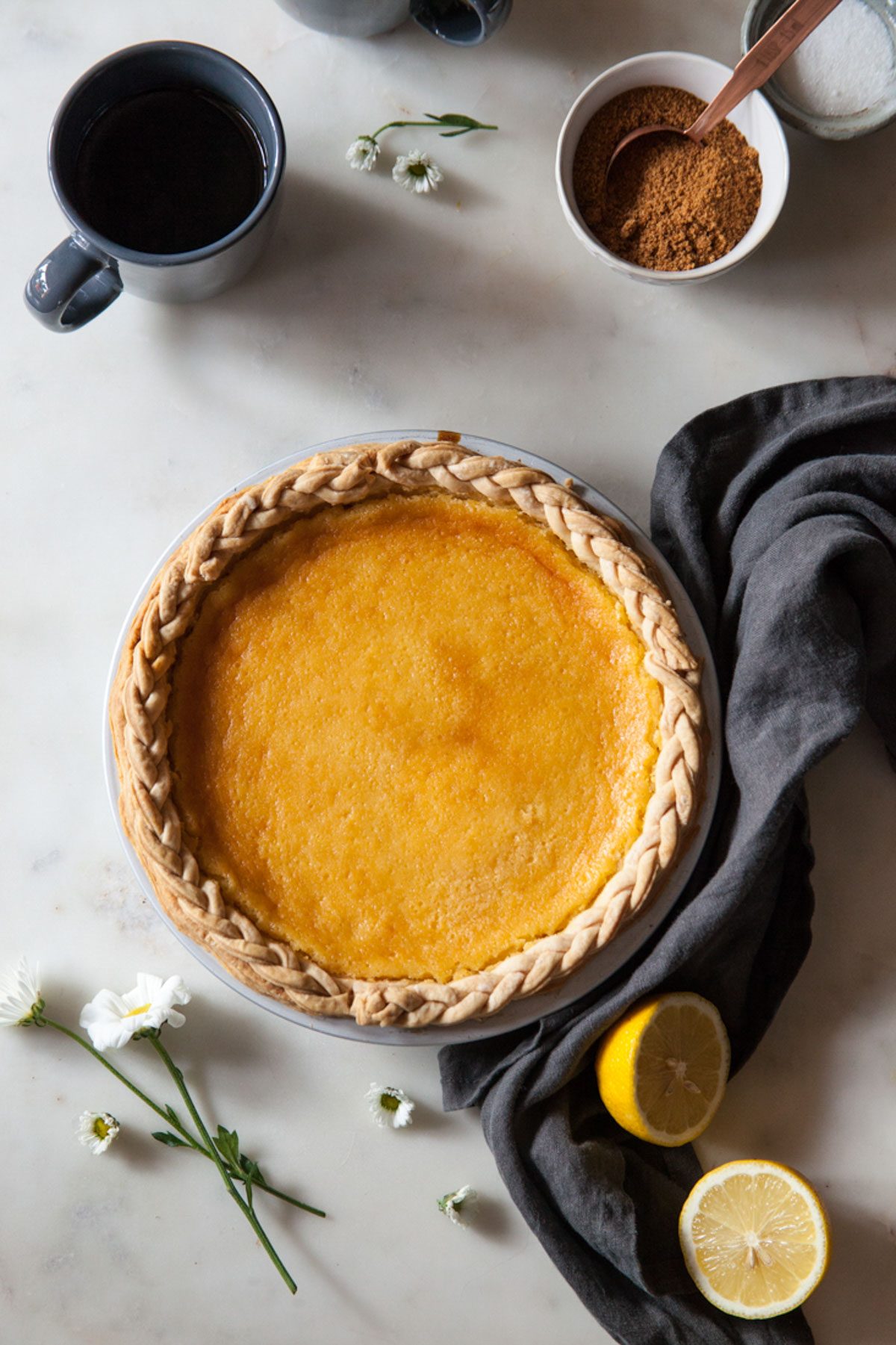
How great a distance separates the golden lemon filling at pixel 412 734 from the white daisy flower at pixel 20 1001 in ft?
1.44

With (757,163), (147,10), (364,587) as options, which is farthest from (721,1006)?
(147,10)

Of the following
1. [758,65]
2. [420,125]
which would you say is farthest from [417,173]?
[758,65]

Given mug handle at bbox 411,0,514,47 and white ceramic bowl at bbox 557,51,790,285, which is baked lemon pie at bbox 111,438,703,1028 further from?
mug handle at bbox 411,0,514,47

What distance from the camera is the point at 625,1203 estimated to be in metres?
1.54

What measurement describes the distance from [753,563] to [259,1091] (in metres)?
1.18

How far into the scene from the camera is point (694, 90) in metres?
1.65

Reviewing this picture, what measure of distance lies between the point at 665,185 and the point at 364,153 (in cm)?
52

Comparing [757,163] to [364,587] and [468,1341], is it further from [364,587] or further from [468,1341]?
[468,1341]

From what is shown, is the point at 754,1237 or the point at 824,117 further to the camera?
the point at 824,117

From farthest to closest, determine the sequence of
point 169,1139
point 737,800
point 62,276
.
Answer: point 169,1139 → point 737,800 → point 62,276

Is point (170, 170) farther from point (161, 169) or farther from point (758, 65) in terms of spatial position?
point (758, 65)

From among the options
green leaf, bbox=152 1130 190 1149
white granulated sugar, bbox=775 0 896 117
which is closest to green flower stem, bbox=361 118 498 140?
white granulated sugar, bbox=775 0 896 117

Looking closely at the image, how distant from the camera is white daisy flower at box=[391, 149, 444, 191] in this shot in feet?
5.72

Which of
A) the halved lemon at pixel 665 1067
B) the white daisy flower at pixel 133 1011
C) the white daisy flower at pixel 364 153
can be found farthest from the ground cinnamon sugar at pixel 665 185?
the white daisy flower at pixel 133 1011
